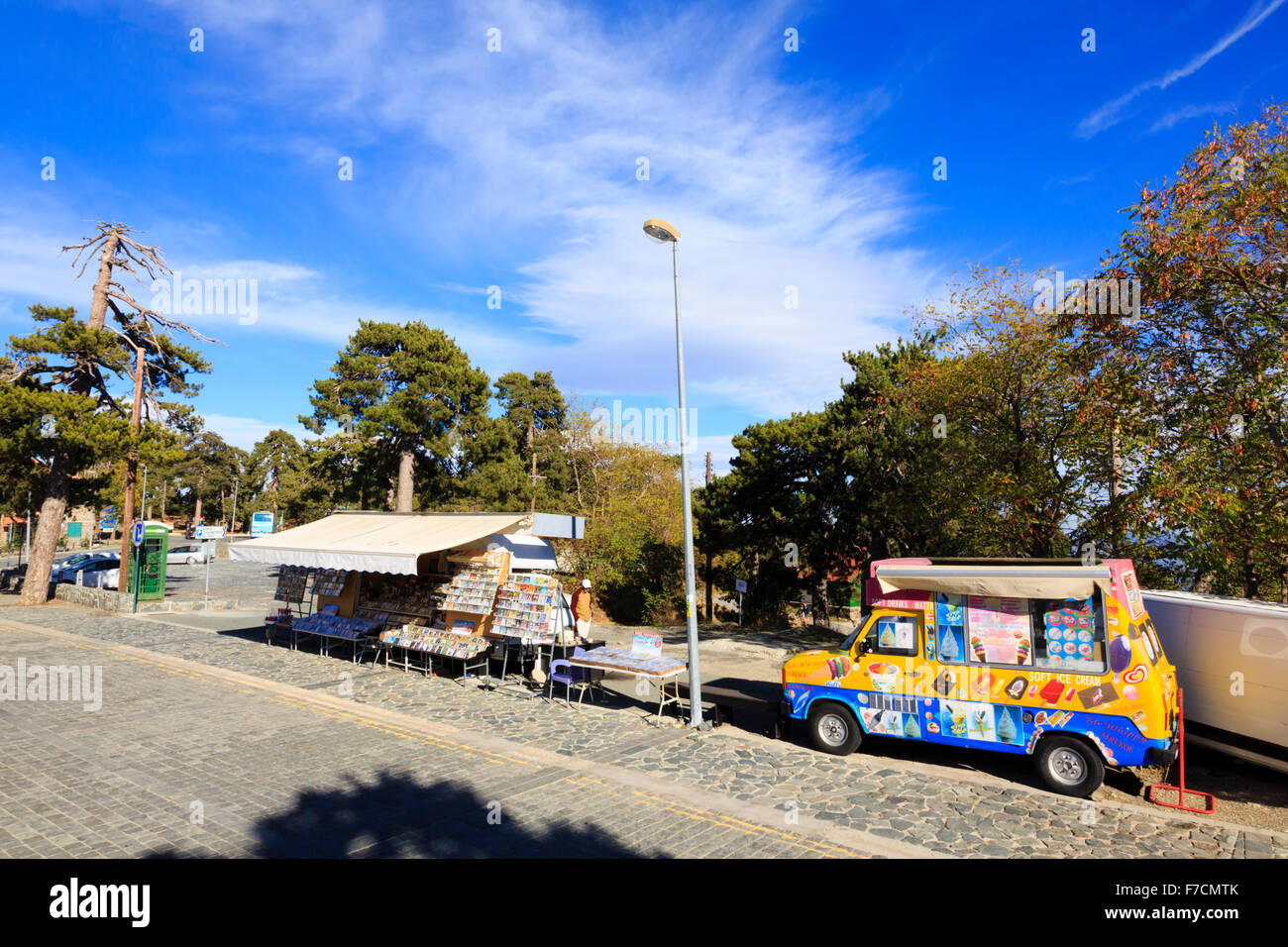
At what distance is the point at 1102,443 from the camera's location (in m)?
12.5

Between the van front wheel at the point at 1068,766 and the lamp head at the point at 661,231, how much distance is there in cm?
858

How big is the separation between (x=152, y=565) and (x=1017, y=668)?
28455mm

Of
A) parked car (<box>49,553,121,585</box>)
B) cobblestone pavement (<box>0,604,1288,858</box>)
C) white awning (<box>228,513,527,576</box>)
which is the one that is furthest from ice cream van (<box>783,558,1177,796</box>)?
parked car (<box>49,553,121,585</box>)

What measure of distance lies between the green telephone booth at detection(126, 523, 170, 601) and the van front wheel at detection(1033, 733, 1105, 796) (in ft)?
91.2

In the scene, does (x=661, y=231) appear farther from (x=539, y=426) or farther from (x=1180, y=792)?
(x=539, y=426)

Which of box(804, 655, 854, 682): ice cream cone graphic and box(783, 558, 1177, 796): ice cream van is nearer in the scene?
box(783, 558, 1177, 796): ice cream van

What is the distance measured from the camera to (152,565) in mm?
25719

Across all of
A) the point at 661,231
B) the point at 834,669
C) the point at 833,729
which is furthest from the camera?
the point at 661,231

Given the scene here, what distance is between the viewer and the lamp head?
35.9 ft

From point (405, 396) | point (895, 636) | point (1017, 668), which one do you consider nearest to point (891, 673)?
point (895, 636)

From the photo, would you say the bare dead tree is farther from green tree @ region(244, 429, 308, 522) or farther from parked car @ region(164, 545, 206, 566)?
green tree @ region(244, 429, 308, 522)

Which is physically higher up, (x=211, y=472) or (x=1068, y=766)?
(x=211, y=472)

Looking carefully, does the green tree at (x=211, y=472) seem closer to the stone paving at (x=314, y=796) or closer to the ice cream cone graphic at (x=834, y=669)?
the stone paving at (x=314, y=796)
